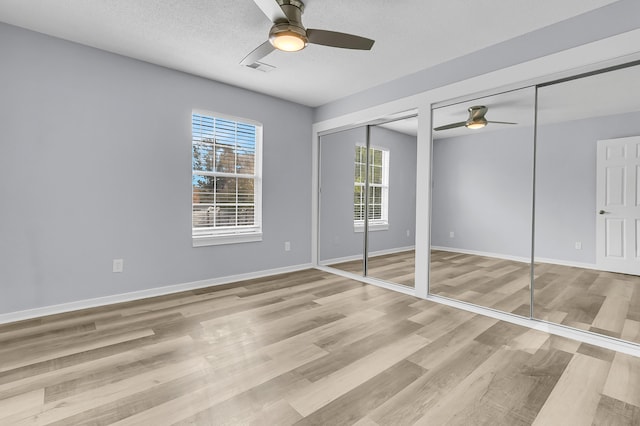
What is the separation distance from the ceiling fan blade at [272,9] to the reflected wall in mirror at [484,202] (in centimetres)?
212

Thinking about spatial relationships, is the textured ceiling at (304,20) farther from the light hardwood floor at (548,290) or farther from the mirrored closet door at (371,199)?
the light hardwood floor at (548,290)

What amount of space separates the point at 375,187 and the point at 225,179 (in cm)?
217

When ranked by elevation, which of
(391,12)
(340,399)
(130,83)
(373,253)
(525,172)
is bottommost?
(340,399)

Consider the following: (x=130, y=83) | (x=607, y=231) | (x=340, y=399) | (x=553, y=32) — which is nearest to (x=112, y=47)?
(x=130, y=83)

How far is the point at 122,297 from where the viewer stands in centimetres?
334

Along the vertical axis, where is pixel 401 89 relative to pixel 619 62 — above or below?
above

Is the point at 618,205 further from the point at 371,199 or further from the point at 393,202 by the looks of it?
the point at 371,199

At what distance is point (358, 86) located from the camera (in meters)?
4.15

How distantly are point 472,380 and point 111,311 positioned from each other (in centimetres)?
325

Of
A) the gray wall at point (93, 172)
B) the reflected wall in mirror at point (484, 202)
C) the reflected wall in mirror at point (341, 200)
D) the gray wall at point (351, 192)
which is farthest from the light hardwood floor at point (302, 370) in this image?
the reflected wall in mirror at point (341, 200)

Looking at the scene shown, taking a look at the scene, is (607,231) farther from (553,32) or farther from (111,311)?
(111,311)

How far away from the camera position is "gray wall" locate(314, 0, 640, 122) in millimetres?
Answer: 2332

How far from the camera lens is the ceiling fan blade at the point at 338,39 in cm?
226

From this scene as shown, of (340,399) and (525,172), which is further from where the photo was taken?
(525,172)
